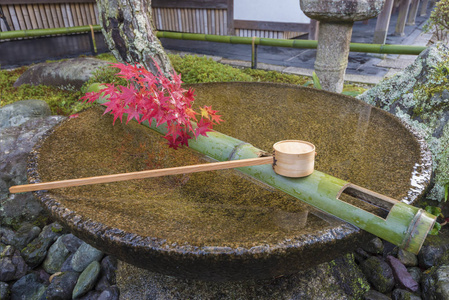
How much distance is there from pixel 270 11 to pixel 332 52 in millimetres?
5115

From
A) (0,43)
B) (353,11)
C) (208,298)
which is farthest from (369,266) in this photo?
(0,43)

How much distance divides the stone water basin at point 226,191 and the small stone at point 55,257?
1078mm

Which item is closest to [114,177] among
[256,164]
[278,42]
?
[256,164]

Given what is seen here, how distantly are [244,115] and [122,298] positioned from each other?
1402mm

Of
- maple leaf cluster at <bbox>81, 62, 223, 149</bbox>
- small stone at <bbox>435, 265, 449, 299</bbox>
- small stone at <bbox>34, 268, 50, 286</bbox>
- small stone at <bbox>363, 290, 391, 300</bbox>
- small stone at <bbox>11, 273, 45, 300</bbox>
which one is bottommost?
small stone at <bbox>34, 268, 50, 286</bbox>

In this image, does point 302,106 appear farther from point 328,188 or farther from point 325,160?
point 328,188

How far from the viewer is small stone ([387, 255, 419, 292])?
1891mm

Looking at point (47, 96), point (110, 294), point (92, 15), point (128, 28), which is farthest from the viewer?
point (92, 15)

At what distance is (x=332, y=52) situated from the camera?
3.63 meters

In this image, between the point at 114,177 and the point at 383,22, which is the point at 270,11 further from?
the point at 114,177

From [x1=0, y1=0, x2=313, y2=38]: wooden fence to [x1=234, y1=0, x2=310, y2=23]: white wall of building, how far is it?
12 cm

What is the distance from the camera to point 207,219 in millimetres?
1169

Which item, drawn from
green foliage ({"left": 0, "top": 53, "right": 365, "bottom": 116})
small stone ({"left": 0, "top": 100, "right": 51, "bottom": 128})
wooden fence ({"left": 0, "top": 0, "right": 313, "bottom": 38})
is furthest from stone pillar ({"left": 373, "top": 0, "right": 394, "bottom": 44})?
small stone ({"left": 0, "top": 100, "right": 51, "bottom": 128})

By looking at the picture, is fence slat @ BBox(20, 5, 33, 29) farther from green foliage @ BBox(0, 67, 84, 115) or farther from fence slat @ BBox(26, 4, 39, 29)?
green foliage @ BBox(0, 67, 84, 115)
